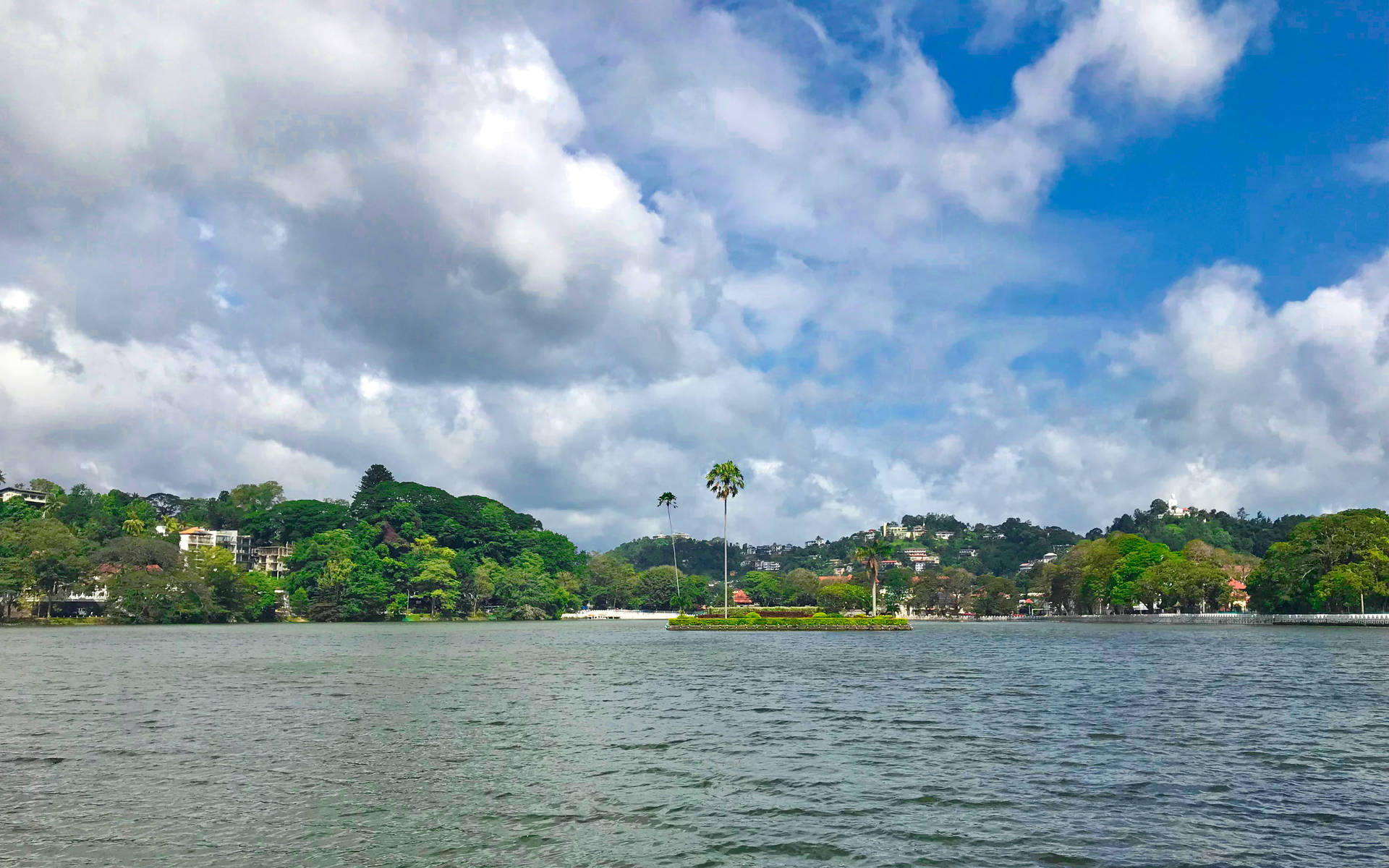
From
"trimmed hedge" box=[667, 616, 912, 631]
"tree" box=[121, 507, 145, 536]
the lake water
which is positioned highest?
"tree" box=[121, 507, 145, 536]

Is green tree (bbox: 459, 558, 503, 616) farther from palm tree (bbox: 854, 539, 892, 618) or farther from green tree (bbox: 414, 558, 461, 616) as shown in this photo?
palm tree (bbox: 854, 539, 892, 618)

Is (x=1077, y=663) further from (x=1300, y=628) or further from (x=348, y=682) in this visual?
(x=1300, y=628)

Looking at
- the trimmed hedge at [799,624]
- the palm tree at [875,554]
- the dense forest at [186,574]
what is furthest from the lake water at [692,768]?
the palm tree at [875,554]

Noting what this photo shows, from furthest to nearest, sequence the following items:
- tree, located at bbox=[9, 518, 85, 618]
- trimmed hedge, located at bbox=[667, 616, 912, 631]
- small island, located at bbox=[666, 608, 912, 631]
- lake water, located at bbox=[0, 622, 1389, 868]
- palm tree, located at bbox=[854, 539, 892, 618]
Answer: palm tree, located at bbox=[854, 539, 892, 618] → tree, located at bbox=[9, 518, 85, 618] → small island, located at bbox=[666, 608, 912, 631] → trimmed hedge, located at bbox=[667, 616, 912, 631] → lake water, located at bbox=[0, 622, 1389, 868]

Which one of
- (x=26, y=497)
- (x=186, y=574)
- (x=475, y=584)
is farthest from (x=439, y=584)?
(x=26, y=497)

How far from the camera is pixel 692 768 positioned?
24.9m

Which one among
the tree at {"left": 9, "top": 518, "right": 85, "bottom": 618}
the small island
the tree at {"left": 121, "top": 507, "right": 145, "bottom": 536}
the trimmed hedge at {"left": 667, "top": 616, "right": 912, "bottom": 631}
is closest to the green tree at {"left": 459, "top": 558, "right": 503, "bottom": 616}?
the tree at {"left": 121, "top": 507, "right": 145, "bottom": 536}

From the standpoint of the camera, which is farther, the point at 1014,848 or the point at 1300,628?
the point at 1300,628

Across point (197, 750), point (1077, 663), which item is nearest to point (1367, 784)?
point (197, 750)

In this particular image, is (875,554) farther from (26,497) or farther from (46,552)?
(26,497)

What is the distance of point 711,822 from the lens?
1909 cm

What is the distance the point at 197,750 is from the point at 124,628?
12044cm

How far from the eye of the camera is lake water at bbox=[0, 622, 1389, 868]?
17250mm

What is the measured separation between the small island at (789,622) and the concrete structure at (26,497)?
126709 mm
